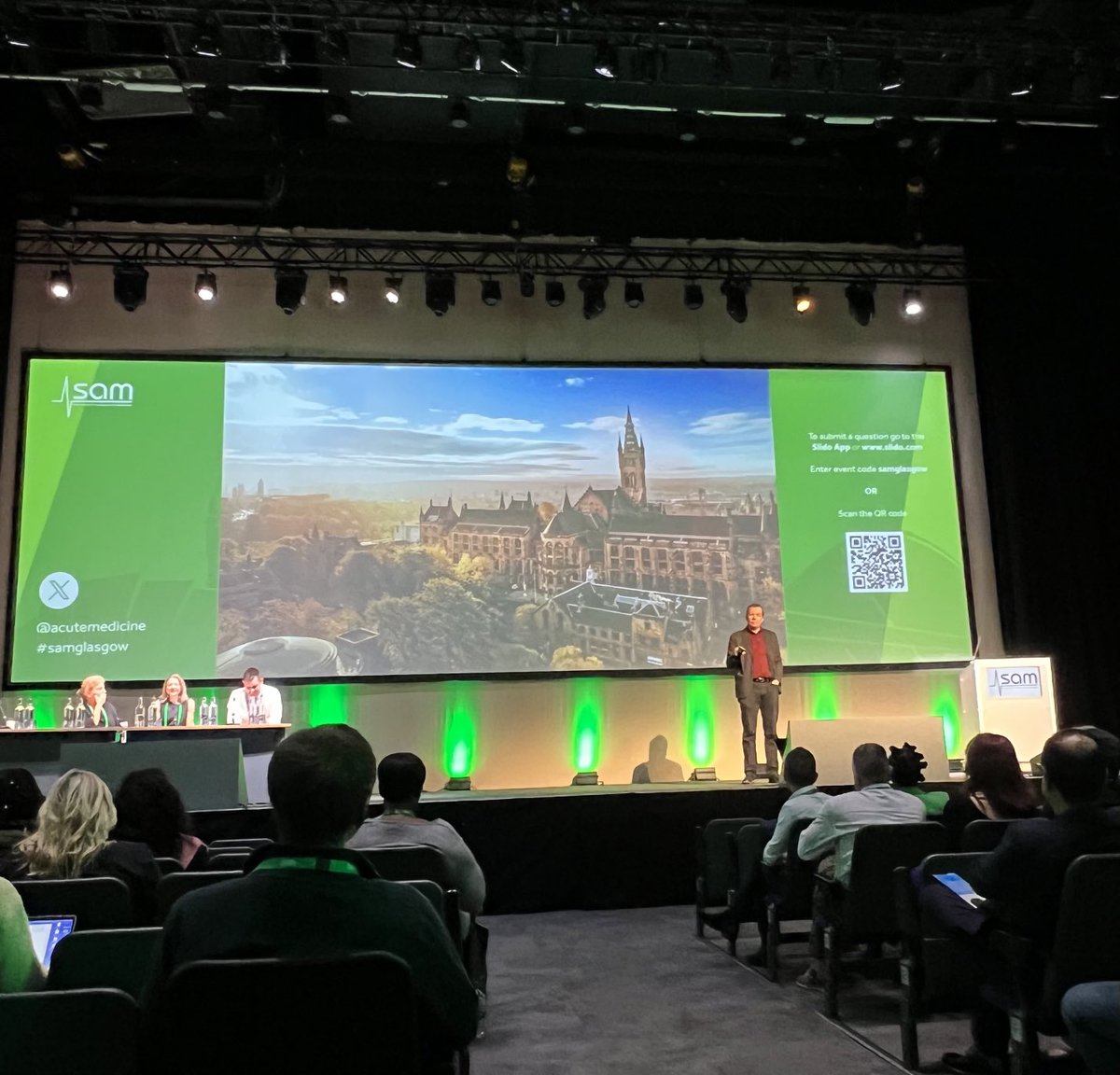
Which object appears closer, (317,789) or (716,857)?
(317,789)

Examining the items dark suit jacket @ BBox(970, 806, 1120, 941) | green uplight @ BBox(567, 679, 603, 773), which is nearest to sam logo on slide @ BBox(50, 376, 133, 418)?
green uplight @ BBox(567, 679, 603, 773)

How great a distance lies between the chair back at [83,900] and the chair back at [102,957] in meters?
0.36

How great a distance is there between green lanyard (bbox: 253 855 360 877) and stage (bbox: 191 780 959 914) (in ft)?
15.9

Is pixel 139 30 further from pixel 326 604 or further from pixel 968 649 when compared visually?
pixel 968 649

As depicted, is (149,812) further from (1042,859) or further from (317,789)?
(1042,859)

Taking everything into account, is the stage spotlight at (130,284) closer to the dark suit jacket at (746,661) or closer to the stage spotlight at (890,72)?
the dark suit jacket at (746,661)

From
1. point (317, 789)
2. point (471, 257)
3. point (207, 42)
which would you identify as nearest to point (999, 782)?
point (317, 789)

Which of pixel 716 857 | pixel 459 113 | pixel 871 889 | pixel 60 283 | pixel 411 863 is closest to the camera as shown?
pixel 411 863

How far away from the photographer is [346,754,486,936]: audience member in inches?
132

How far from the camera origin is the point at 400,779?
140 inches

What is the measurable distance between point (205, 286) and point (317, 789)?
7511mm

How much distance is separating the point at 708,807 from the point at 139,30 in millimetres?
6481

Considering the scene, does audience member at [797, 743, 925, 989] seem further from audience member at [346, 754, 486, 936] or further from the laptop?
the laptop

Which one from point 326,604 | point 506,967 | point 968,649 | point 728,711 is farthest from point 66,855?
point 968,649
